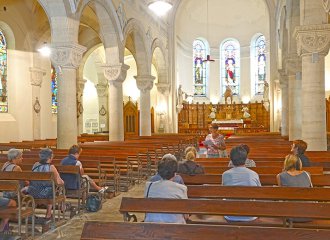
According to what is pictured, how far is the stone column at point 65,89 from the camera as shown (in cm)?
1397

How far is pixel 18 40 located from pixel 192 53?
20.6 metres

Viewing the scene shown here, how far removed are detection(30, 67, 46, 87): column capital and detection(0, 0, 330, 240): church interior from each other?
0.06 meters

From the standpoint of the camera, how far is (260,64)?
3731cm

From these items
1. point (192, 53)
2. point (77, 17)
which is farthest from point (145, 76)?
point (192, 53)

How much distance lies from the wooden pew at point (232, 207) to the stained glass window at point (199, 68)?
34655mm

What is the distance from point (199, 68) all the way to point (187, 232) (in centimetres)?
3598

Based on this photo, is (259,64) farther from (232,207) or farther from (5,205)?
(232,207)

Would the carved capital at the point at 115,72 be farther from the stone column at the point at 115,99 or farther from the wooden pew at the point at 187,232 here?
the wooden pew at the point at 187,232

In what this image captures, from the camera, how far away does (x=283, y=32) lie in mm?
21156

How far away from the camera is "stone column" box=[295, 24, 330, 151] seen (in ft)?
37.6

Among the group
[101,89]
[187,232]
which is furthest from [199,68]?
[187,232]

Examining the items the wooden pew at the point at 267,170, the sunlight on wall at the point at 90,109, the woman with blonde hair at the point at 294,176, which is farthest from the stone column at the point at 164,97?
the woman with blonde hair at the point at 294,176

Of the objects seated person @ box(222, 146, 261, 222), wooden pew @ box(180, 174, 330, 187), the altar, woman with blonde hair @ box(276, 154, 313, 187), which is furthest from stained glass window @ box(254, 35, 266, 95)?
seated person @ box(222, 146, 261, 222)

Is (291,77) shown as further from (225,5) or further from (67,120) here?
(225,5)
